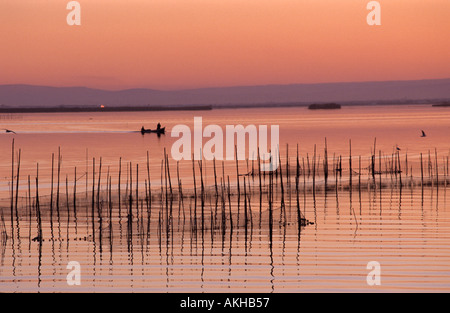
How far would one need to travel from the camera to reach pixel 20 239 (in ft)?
42.1

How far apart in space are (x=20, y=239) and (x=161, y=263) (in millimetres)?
3191

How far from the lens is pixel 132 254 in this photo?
1155 cm

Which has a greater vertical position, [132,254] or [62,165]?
[62,165]

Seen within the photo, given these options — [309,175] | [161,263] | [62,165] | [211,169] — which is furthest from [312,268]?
[62,165]

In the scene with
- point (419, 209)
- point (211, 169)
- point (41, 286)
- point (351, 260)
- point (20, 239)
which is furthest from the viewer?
point (211, 169)

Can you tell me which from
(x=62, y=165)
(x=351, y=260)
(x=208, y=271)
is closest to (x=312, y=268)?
(x=351, y=260)

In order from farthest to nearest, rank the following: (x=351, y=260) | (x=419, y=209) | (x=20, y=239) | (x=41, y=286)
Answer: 1. (x=419, y=209)
2. (x=20, y=239)
3. (x=351, y=260)
4. (x=41, y=286)

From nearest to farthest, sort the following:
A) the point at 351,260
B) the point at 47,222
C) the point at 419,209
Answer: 1. the point at 351,260
2. the point at 47,222
3. the point at 419,209

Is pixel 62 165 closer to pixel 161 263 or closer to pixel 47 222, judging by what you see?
pixel 47 222

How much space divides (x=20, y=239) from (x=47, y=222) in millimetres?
1703
